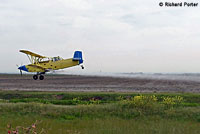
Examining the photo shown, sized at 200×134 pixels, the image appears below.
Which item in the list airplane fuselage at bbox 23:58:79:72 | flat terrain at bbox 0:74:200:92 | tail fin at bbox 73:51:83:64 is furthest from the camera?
flat terrain at bbox 0:74:200:92

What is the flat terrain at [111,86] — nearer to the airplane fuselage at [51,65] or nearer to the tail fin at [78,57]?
the tail fin at [78,57]

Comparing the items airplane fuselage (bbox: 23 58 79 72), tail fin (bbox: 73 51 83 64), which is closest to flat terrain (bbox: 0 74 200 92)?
tail fin (bbox: 73 51 83 64)

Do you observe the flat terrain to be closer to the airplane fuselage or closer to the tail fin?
the tail fin

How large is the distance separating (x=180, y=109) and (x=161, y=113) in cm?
246

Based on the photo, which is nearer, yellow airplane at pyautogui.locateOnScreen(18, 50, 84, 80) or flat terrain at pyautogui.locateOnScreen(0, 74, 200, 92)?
yellow airplane at pyautogui.locateOnScreen(18, 50, 84, 80)

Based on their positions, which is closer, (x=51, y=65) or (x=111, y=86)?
(x=51, y=65)

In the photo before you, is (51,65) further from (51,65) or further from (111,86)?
(111,86)

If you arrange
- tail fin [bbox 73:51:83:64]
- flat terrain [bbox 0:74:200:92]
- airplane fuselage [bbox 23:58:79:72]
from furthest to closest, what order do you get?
flat terrain [bbox 0:74:200:92]
tail fin [bbox 73:51:83:64]
airplane fuselage [bbox 23:58:79:72]

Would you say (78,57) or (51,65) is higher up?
(78,57)

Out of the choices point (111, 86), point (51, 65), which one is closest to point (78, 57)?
point (51, 65)

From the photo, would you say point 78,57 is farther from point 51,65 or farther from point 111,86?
point 111,86

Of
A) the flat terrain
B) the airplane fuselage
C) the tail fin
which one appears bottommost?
the flat terrain

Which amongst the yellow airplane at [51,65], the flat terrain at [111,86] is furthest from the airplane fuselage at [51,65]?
the flat terrain at [111,86]

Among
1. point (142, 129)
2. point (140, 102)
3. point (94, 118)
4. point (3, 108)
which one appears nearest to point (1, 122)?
point (3, 108)
